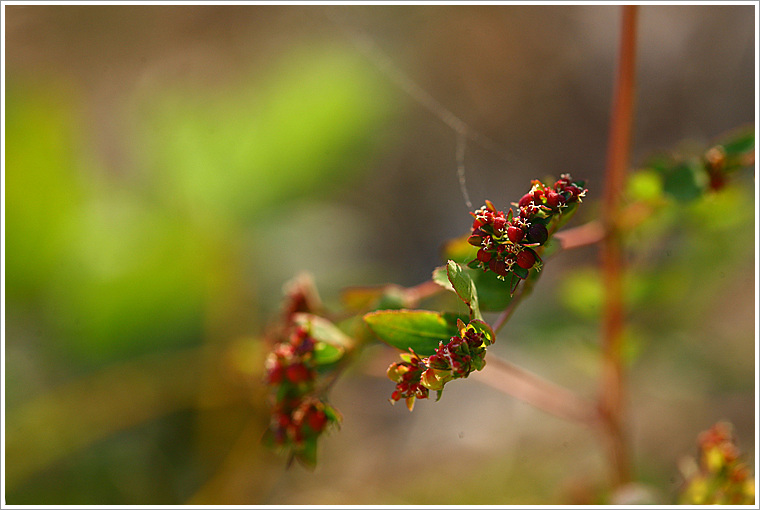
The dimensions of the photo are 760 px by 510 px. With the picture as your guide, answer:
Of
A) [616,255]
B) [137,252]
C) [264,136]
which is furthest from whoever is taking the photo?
[264,136]

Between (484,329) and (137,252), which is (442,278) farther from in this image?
(137,252)

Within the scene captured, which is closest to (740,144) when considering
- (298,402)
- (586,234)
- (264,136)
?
(586,234)

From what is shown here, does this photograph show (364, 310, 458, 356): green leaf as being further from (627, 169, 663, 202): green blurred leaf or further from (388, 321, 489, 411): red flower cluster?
(627, 169, 663, 202): green blurred leaf

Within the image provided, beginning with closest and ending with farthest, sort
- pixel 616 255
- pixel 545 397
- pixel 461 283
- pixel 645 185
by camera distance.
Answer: pixel 461 283 → pixel 645 185 → pixel 616 255 → pixel 545 397

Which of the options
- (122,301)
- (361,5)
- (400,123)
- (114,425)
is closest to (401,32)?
(361,5)

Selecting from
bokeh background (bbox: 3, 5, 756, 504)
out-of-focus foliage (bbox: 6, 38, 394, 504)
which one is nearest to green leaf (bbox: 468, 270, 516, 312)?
bokeh background (bbox: 3, 5, 756, 504)

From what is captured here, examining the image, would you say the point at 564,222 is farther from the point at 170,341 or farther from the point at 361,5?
the point at 361,5

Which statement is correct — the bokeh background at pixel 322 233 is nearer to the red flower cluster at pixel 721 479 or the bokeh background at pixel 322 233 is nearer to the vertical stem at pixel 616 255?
the vertical stem at pixel 616 255
